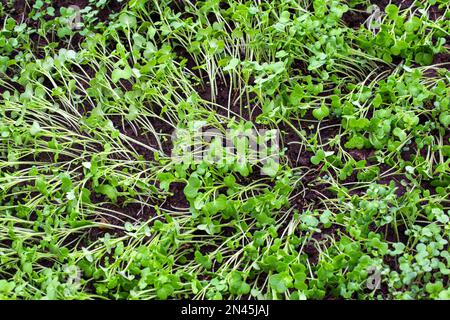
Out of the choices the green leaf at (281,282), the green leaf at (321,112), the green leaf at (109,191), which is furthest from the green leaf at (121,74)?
the green leaf at (281,282)

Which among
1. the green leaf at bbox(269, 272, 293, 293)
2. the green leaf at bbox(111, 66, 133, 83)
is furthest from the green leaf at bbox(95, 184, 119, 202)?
the green leaf at bbox(269, 272, 293, 293)

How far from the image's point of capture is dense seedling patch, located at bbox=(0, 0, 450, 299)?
2385 mm

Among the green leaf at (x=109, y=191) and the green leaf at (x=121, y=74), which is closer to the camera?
the green leaf at (x=109, y=191)

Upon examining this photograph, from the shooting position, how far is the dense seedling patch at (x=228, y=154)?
2.38 metres

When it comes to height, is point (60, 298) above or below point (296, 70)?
below

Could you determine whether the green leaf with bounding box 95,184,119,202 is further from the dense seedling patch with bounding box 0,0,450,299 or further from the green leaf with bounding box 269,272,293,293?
the green leaf with bounding box 269,272,293,293

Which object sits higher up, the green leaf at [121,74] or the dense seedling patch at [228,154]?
the green leaf at [121,74]

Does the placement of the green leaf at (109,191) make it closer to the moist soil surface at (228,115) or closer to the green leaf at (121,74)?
the moist soil surface at (228,115)

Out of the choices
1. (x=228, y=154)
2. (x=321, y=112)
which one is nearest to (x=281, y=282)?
(x=228, y=154)

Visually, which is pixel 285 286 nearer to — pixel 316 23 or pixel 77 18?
pixel 316 23

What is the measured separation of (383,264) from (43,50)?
75.0 inches

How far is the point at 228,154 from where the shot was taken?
266 centimetres

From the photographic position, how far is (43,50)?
3.39 m

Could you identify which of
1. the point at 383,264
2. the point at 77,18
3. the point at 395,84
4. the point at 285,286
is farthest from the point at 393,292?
the point at 77,18
